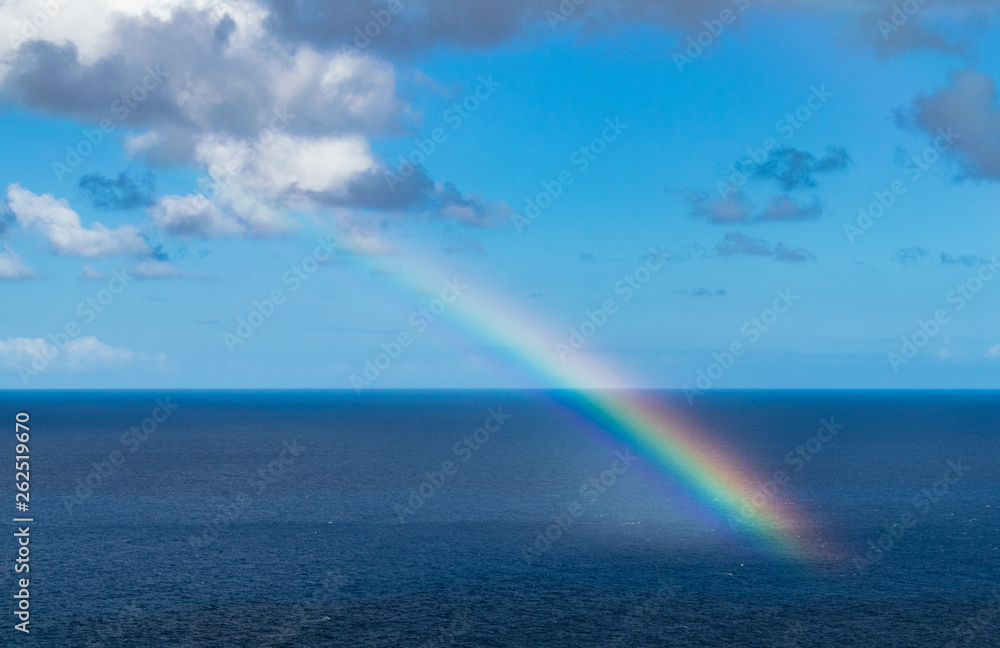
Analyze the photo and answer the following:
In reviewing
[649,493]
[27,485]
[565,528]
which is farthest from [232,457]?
[565,528]

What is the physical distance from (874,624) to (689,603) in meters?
10.4

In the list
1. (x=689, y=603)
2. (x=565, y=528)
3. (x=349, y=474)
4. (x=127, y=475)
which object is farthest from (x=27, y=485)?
(x=689, y=603)

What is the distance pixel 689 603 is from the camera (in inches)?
2215

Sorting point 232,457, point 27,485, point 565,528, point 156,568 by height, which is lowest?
point 156,568

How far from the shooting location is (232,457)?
156 meters

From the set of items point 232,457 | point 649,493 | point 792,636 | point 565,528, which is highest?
point 232,457

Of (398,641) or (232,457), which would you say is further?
(232,457)

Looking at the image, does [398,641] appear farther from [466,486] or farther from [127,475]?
[127,475]

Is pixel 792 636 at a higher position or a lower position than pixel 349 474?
lower

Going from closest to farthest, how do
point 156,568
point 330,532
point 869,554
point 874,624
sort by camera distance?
1. point 874,624
2. point 156,568
3. point 869,554
4. point 330,532

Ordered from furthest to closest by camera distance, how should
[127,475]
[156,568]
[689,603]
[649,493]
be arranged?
[127,475], [649,493], [156,568], [689,603]

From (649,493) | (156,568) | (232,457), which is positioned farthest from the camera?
(232,457)

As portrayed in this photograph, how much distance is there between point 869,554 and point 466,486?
2141 inches

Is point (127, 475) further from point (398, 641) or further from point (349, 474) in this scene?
point (398, 641)
